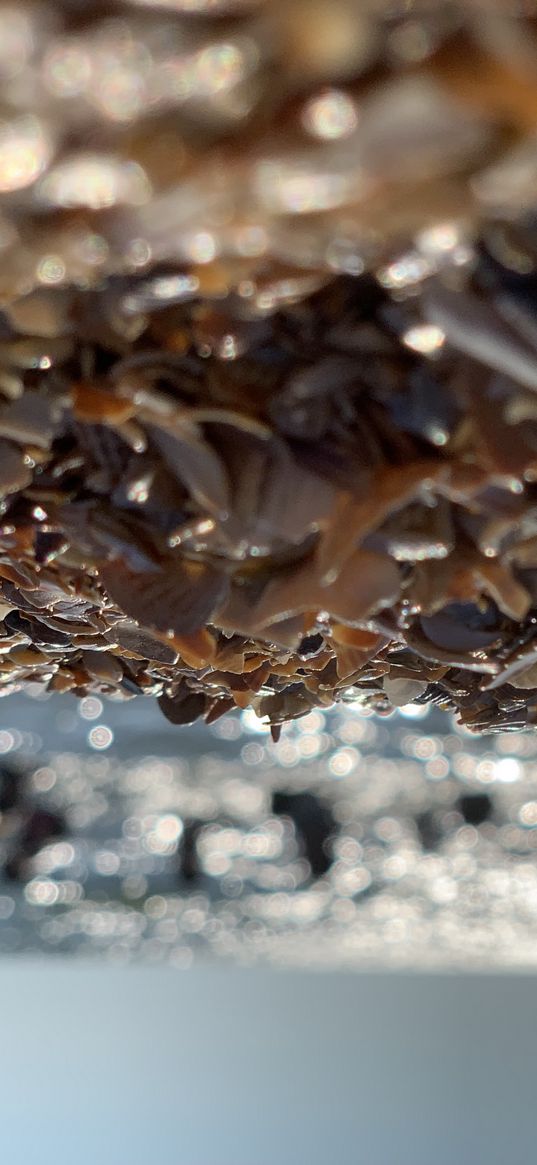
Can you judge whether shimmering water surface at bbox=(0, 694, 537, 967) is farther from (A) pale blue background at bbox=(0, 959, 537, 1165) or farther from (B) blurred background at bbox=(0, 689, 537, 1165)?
(A) pale blue background at bbox=(0, 959, 537, 1165)

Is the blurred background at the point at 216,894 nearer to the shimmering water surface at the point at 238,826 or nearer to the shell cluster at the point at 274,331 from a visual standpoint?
the shimmering water surface at the point at 238,826

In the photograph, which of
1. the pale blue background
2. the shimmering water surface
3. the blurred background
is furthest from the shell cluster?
the pale blue background

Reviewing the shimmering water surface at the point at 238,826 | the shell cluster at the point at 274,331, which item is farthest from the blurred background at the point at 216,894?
the shell cluster at the point at 274,331

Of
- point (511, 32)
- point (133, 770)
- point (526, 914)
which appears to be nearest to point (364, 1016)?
point (526, 914)

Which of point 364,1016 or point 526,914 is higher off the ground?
point 526,914

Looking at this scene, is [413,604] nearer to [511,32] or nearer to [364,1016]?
[511,32]
